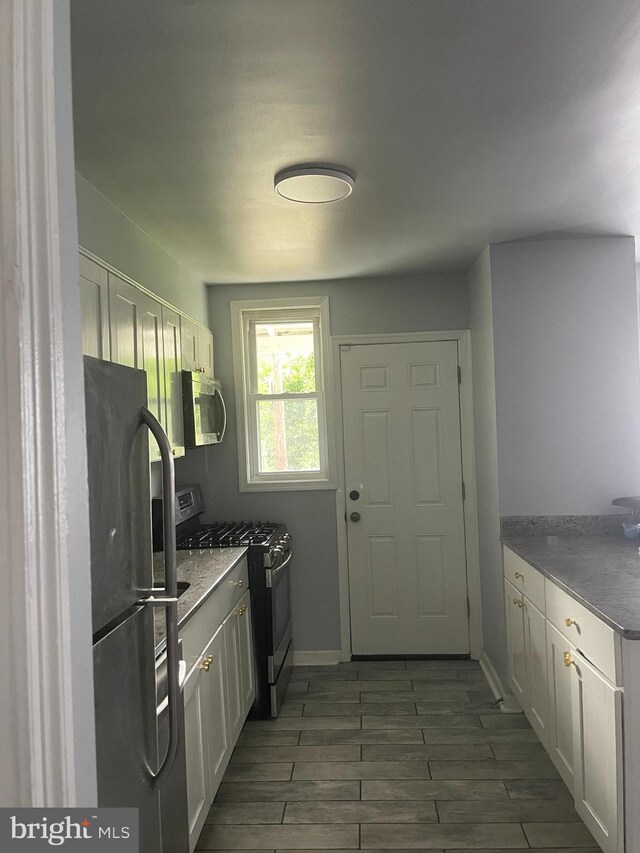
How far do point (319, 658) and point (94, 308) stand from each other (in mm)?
3163

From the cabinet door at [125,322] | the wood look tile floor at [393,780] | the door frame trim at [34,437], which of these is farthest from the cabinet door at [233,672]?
the door frame trim at [34,437]

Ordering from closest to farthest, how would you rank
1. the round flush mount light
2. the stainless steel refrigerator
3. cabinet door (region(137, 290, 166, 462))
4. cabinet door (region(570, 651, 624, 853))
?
the stainless steel refrigerator, cabinet door (region(570, 651, 624, 853)), the round flush mount light, cabinet door (region(137, 290, 166, 462))

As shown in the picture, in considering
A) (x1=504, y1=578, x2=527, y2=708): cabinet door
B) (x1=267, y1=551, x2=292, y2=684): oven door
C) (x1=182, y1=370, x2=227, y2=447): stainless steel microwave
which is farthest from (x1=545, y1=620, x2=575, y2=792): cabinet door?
(x1=182, y1=370, x2=227, y2=447): stainless steel microwave

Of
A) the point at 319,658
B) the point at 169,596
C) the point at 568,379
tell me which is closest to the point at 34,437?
the point at 169,596

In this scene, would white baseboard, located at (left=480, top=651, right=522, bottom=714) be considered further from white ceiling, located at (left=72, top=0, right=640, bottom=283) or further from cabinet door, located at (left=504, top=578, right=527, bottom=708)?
white ceiling, located at (left=72, top=0, right=640, bottom=283)

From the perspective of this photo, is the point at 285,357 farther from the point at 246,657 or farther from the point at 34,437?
the point at 34,437

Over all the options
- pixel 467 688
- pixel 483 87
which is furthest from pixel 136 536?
pixel 467 688

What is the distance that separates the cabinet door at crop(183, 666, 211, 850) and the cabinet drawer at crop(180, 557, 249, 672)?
0.08 metres

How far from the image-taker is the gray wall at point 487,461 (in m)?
3.85

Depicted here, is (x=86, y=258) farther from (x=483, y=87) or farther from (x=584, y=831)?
(x=584, y=831)

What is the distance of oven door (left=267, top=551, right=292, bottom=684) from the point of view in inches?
148

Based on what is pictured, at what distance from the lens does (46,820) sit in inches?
29.1

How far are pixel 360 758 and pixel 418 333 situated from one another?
258cm

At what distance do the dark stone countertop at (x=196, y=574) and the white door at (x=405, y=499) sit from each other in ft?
4.22
